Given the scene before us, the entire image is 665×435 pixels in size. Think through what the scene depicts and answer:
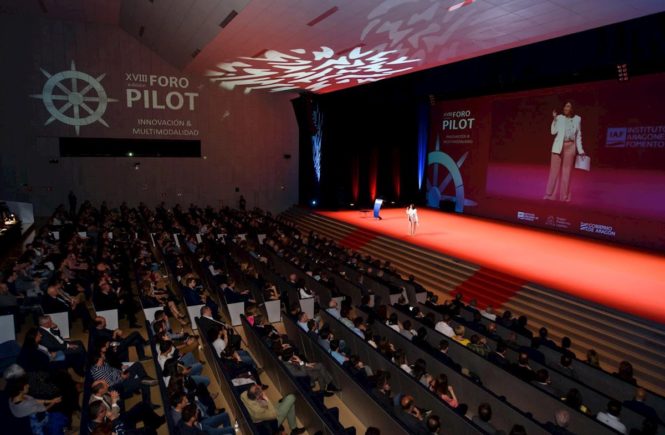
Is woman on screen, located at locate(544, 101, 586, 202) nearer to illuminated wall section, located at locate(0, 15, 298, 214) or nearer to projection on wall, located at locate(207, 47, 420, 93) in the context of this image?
projection on wall, located at locate(207, 47, 420, 93)

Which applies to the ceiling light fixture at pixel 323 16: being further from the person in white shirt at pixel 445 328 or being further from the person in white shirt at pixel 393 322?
the person in white shirt at pixel 445 328

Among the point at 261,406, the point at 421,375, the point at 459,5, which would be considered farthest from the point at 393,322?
the point at 459,5

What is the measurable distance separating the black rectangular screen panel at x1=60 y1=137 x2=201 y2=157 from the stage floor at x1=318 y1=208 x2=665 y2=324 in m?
8.01

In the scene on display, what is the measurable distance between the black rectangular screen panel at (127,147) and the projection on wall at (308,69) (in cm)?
329

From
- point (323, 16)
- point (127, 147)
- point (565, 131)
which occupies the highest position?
point (323, 16)

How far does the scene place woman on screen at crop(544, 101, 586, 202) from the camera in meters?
15.1

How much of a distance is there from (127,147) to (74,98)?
2.70 meters

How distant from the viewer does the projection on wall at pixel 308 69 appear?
1375 cm

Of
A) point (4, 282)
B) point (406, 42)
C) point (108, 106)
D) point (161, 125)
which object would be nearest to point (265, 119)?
point (161, 125)

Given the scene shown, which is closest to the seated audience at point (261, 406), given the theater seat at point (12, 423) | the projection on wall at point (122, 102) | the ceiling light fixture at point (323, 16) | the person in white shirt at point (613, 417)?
the theater seat at point (12, 423)

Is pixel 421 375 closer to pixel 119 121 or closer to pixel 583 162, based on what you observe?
pixel 583 162

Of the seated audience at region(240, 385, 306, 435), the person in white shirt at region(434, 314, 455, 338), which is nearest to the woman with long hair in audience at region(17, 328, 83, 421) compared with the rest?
the seated audience at region(240, 385, 306, 435)

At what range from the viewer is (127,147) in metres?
19.9

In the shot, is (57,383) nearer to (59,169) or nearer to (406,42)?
(406,42)
